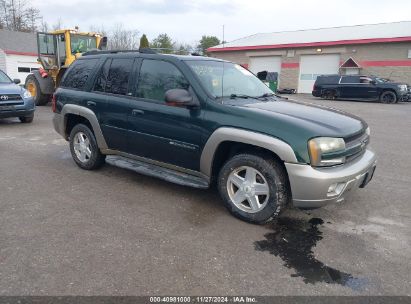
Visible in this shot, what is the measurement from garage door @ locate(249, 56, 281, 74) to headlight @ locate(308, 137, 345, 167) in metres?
29.2

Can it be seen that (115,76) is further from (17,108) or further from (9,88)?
(9,88)

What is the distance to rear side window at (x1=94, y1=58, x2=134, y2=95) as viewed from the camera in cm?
501

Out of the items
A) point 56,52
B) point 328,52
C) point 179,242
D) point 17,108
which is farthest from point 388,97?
point 179,242

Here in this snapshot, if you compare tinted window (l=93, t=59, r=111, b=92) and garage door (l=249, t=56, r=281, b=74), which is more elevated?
garage door (l=249, t=56, r=281, b=74)

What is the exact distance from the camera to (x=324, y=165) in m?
3.58

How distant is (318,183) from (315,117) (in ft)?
2.77

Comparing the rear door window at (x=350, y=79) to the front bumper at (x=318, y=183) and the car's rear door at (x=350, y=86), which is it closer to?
the car's rear door at (x=350, y=86)

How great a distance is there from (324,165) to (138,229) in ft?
6.53

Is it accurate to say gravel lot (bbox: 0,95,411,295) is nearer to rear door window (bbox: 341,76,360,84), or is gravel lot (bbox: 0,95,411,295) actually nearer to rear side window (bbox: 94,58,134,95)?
rear side window (bbox: 94,58,134,95)

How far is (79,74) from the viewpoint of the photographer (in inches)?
226

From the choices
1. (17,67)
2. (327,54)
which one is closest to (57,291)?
(327,54)

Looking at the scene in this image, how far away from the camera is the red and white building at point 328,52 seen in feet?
85.7

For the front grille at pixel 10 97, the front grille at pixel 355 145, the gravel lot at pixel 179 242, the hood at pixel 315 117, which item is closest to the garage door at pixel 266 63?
the front grille at pixel 10 97

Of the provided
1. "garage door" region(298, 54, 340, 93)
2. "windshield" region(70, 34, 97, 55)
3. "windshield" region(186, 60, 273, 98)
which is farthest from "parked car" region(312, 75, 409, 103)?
"windshield" region(186, 60, 273, 98)
